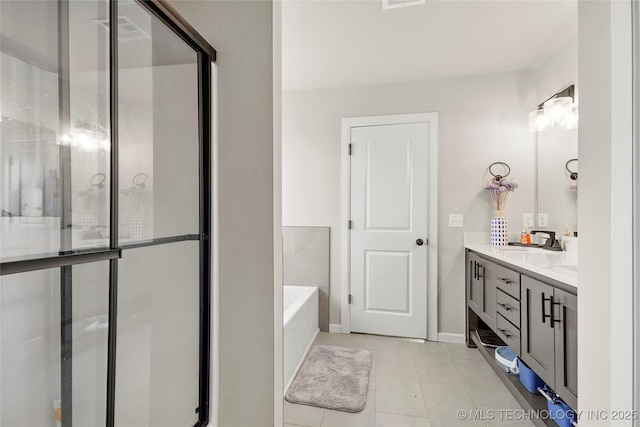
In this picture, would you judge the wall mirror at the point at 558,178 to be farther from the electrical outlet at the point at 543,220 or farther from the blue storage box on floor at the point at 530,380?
the blue storage box on floor at the point at 530,380

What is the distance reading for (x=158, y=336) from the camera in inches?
42.4

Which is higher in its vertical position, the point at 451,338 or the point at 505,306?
the point at 505,306

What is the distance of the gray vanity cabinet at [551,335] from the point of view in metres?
1.32

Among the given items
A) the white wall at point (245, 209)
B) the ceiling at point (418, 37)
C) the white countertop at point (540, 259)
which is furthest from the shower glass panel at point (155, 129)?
the white countertop at point (540, 259)

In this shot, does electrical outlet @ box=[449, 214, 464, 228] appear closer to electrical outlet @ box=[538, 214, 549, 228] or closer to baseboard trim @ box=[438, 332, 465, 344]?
electrical outlet @ box=[538, 214, 549, 228]

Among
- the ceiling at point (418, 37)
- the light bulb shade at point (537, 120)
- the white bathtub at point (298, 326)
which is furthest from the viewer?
the light bulb shade at point (537, 120)

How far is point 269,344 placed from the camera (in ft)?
4.31

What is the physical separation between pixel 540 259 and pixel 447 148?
133cm

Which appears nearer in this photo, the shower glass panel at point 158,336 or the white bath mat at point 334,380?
the shower glass panel at point 158,336

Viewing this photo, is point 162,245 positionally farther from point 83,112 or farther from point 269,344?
point 269,344

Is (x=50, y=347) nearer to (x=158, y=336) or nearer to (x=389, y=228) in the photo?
(x=158, y=336)

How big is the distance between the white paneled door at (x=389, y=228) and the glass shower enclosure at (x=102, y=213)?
194 centimetres

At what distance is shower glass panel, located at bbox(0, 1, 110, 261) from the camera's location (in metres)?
0.63

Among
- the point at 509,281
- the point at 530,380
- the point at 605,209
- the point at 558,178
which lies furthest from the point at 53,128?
the point at 558,178
